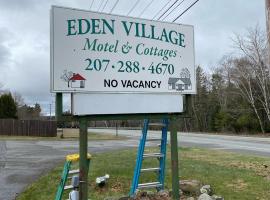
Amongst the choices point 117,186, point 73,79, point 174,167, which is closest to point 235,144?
point 117,186

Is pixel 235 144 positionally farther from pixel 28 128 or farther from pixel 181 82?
pixel 28 128

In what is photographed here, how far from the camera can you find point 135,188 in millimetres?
8188

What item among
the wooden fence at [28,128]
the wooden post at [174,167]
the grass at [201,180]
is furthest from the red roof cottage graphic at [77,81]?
the wooden fence at [28,128]

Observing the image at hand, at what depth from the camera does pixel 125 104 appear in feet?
21.7

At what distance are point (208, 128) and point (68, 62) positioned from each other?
6108cm

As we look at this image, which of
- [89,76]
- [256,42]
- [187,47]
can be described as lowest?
[89,76]

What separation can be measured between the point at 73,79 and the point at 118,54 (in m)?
0.84

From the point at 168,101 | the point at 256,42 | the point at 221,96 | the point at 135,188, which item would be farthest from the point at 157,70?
the point at 221,96

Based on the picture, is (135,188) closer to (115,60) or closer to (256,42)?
(115,60)

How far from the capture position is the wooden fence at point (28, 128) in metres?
46.0

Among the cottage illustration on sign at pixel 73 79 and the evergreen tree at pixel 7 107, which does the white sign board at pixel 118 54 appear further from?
the evergreen tree at pixel 7 107

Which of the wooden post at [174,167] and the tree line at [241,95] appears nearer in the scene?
the wooden post at [174,167]

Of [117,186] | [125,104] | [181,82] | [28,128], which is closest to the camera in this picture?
[125,104]

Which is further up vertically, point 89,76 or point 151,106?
point 89,76
